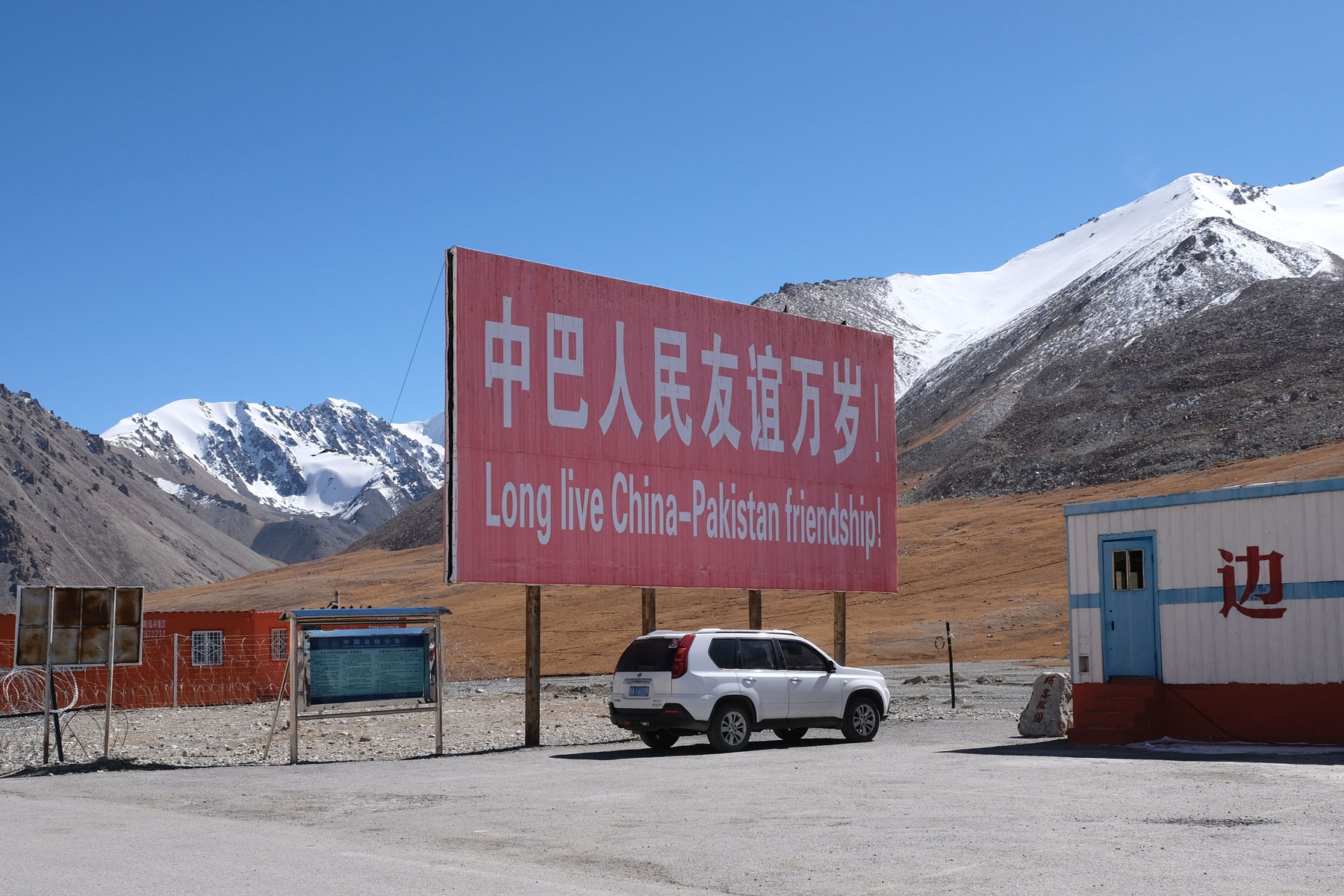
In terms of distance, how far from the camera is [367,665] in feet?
61.3

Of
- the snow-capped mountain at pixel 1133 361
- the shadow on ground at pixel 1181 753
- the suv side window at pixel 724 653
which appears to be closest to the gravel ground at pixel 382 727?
the suv side window at pixel 724 653

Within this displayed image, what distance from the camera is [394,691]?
62.2ft

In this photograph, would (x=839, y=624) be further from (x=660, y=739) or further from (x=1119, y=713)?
(x=1119, y=713)

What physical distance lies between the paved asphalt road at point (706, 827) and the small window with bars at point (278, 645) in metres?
16.5

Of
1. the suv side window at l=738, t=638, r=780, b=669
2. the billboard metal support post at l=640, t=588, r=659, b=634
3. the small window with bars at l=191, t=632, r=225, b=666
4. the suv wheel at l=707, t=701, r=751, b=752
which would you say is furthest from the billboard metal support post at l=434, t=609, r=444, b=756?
the small window with bars at l=191, t=632, r=225, b=666

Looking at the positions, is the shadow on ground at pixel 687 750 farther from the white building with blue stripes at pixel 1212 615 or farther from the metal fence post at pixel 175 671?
the metal fence post at pixel 175 671

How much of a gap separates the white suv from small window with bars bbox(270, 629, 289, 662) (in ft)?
55.6

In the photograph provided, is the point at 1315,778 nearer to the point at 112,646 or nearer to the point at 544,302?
the point at 544,302

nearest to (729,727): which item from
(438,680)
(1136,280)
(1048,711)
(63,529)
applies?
(438,680)

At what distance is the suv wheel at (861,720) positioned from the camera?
1989 cm

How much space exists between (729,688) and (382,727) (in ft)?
29.6

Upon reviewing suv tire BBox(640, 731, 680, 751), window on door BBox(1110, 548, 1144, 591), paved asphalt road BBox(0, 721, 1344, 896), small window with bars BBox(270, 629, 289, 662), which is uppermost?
window on door BBox(1110, 548, 1144, 591)

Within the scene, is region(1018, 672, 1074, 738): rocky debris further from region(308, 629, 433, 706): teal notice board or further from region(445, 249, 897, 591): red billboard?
region(308, 629, 433, 706): teal notice board

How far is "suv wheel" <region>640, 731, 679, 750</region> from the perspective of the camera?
19125mm
